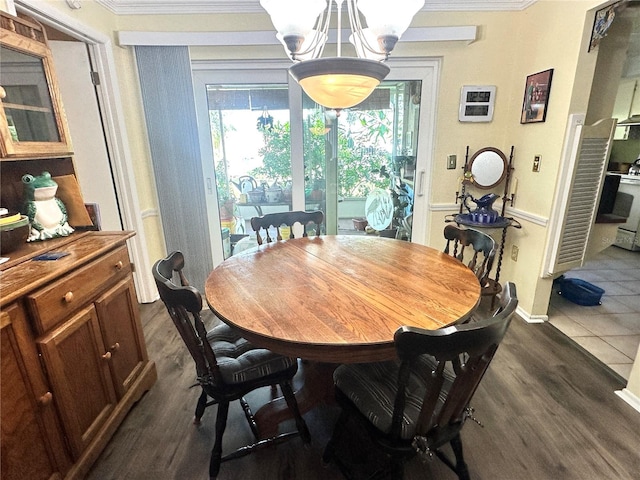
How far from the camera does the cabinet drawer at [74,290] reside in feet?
3.80

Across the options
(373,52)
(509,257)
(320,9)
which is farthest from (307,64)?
(509,257)

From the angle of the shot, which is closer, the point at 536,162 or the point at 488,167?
the point at 536,162

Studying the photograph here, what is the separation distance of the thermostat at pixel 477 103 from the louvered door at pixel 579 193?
0.77 metres

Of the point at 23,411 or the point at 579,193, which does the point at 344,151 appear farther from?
the point at 23,411

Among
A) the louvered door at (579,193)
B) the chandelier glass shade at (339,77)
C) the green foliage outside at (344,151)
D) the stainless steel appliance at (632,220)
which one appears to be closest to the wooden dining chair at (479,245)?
the louvered door at (579,193)

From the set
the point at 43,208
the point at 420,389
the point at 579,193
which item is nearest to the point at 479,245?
the point at 420,389

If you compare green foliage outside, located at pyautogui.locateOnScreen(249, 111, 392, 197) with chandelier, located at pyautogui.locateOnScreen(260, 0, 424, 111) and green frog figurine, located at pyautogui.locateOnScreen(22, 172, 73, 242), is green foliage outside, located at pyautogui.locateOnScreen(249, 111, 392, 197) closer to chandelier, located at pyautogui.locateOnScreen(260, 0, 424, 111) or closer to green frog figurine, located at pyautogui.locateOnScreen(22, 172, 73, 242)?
chandelier, located at pyautogui.locateOnScreen(260, 0, 424, 111)

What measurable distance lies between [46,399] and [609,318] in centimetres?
360

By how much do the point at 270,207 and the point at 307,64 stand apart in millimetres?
2023

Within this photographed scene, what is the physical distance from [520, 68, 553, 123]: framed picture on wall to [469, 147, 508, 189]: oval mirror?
1.05 feet

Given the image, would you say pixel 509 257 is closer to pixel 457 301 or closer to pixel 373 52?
pixel 457 301

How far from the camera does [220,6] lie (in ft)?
8.12

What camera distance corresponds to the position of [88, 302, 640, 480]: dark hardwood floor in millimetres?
1422

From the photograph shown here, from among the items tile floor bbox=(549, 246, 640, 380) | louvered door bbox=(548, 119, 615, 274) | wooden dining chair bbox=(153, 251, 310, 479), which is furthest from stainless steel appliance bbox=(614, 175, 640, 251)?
wooden dining chair bbox=(153, 251, 310, 479)
